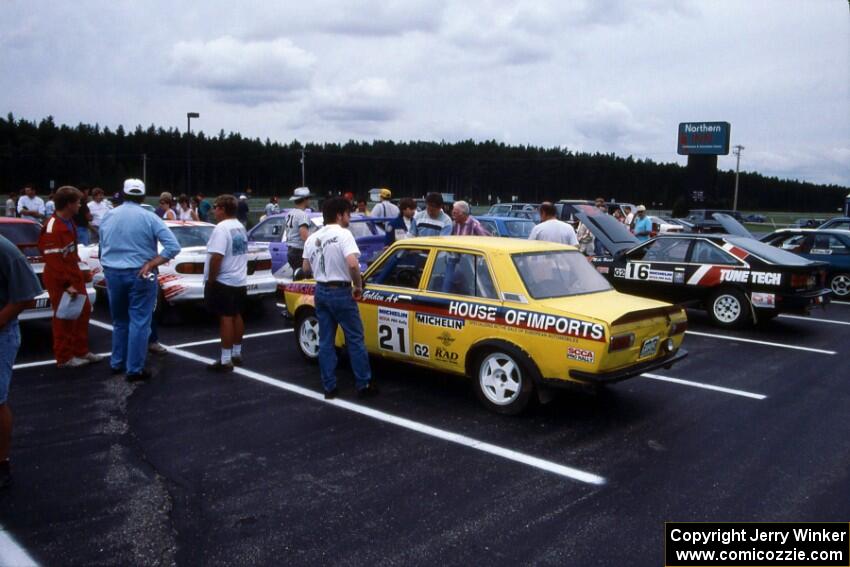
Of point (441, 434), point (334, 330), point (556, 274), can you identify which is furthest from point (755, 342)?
point (334, 330)

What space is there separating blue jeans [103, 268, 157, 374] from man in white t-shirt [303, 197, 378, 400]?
1691 millimetres

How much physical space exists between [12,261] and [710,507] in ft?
14.2

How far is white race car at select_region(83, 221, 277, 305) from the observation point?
383 inches

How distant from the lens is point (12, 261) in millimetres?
3996

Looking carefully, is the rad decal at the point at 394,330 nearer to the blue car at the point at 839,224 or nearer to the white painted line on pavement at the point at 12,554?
the white painted line on pavement at the point at 12,554

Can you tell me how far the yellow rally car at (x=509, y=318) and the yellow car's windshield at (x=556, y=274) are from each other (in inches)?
0.5

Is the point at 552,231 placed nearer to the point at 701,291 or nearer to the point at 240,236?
the point at 701,291

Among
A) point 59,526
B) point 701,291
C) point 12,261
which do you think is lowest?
point 59,526

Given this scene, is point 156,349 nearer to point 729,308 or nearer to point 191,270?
point 191,270

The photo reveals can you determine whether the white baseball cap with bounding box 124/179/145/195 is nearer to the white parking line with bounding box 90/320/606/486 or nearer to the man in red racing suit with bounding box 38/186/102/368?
the man in red racing suit with bounding box 38/186/102/368

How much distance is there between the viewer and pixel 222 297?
7055 millimetres

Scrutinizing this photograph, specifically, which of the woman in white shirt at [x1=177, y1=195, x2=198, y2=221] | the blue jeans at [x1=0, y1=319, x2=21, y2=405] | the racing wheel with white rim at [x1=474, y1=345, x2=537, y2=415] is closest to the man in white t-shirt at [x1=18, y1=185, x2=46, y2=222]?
the woman in white shirt at [x1=177, y1=195, x2=198, y2=221]

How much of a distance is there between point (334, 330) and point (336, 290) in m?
0.41

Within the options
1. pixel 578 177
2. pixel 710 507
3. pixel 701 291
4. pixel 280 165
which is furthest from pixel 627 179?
pixel 710 507
